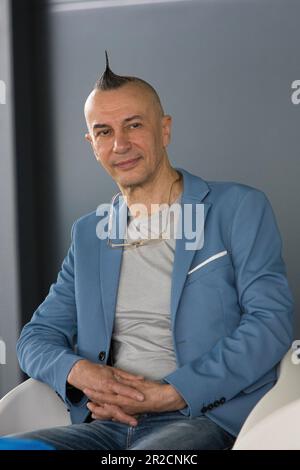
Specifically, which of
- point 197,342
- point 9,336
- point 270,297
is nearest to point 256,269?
point 270,297

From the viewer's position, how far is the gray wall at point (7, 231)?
3846 millimetres

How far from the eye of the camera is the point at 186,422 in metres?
2.24

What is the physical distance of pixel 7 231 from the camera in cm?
390

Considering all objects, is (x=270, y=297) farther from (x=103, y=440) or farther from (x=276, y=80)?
(x=276, y=80)

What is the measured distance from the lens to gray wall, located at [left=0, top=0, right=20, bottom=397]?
3846mm

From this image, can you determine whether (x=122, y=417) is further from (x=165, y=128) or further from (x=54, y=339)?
(x=165, y=128)

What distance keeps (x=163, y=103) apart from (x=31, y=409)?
1.79 meters

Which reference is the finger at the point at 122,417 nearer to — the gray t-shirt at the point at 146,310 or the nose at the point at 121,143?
the gray t-shirt at the point at 146,310

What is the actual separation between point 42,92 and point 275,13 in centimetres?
118

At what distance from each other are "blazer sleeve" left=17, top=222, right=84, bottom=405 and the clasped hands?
0.17 feet
